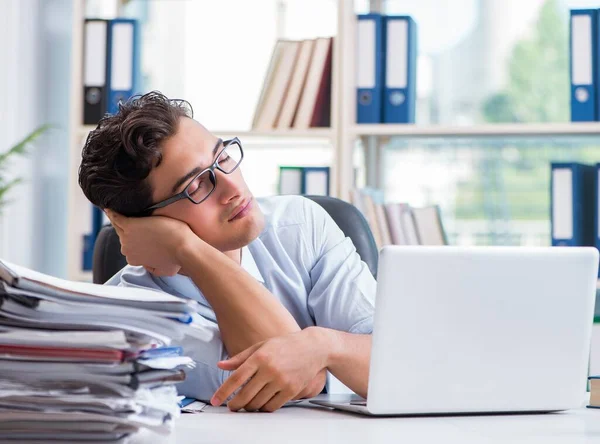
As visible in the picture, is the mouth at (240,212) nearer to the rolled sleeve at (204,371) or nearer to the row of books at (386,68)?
the rolled sleeve at (204,371)

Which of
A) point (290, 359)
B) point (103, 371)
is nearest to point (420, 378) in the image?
point (290, 359)

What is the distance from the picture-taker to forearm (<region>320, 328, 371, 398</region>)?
1.18 meters

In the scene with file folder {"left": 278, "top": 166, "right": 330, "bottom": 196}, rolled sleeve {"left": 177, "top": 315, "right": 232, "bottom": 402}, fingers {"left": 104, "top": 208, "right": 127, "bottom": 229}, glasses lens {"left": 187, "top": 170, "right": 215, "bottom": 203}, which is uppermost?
file folder {"left": 278, "top": 166, "right": 330, "bottom": 196}

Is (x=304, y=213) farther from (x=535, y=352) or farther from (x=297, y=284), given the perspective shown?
(x=535, y=352)

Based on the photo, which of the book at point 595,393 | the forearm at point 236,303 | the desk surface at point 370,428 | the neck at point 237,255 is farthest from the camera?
the neck at point 237,255

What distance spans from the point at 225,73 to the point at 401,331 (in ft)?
7.48

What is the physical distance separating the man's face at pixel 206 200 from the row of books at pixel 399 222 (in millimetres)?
1027

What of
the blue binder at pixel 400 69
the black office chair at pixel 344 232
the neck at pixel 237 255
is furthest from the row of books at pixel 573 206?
the neck at pixel 237 255

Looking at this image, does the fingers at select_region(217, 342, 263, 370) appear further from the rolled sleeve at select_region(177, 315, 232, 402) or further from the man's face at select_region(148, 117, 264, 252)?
the man's face at select_region(148, 117, 264, 252)

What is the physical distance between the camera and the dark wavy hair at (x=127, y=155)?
139 centimetres

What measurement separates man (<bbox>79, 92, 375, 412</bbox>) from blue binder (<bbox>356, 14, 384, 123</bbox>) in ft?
3.26

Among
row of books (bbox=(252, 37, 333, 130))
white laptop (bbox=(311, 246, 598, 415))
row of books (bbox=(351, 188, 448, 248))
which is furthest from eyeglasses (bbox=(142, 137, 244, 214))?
row of books (bbox=(252, 37, 333, 130))

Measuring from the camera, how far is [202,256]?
138cm

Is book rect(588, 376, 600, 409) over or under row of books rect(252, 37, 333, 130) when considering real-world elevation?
under
